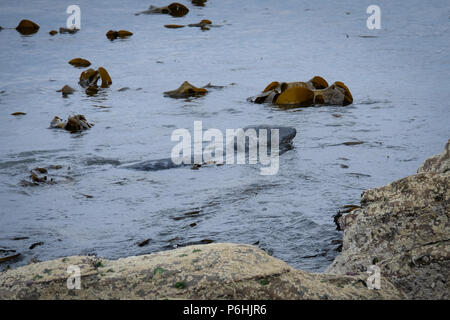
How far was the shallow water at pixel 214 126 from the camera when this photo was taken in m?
4.05

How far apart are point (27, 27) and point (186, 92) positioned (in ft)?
19.2

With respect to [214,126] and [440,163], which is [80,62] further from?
[440,163]

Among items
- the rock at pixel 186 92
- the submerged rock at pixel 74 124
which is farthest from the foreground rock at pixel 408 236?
the rock at pixel 186 92

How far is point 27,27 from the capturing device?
12.1 metres

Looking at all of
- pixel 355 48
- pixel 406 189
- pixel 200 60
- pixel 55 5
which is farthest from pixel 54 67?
pixel 406 189

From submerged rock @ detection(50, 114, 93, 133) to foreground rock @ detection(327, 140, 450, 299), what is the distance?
3.81 metres

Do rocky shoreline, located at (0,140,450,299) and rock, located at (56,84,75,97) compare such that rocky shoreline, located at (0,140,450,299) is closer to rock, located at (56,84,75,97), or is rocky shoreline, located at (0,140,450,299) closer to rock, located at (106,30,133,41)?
rock, located at (56,84,75,97)

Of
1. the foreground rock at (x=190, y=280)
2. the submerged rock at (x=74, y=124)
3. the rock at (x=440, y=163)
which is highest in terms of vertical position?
the rock at (x=440, y=163)

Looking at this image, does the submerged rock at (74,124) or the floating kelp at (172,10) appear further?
the floating kelp at (172,10)

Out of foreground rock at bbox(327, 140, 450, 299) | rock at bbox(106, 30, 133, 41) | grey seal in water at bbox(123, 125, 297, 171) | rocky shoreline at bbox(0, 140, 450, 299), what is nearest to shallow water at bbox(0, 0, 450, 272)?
grey seal in water at bbox(123, 125, 297, 171)

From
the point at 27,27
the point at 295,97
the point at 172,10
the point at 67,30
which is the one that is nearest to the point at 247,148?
the point at 295,97

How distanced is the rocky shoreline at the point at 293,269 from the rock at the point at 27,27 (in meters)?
10.3

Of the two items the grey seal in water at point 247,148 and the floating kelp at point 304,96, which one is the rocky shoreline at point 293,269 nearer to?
the grey seal in water at point 247,148
